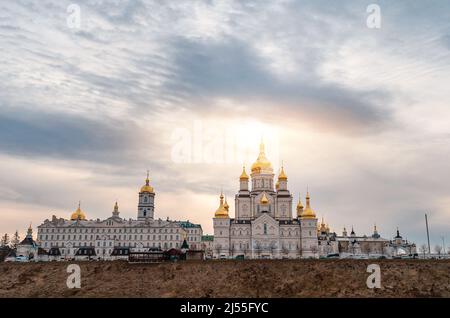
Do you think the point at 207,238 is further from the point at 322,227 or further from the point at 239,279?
the point at 239,279

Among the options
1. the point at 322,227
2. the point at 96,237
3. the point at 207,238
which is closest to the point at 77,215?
the point at 96,237

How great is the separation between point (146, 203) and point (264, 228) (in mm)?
44151

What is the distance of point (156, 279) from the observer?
189 ft

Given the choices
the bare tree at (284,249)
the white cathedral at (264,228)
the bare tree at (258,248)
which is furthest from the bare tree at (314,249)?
the bare tree at (258,248)

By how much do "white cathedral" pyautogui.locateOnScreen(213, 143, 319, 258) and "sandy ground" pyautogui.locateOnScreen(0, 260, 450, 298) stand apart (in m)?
32.5

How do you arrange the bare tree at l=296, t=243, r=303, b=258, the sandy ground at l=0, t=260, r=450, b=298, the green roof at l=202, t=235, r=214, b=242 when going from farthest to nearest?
the green roof at l=202, t=235, r=214, b=242, the bare tree at l=296, t=243, r=303, b=258, the sandy ground at l=0, t=260, r=450, b=298

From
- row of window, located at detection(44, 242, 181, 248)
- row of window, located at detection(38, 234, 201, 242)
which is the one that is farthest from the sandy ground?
row of window, located at detection(38, 234, 201, 242)

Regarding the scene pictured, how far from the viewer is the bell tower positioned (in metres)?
128

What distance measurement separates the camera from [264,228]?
94.9 meters

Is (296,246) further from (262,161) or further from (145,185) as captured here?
(145,185)

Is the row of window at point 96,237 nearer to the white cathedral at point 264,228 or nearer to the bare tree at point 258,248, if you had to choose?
the white cathedral at point 264,228

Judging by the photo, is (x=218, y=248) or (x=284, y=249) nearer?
(x=218, y=248)

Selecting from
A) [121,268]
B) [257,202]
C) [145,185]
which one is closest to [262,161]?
[257,202]

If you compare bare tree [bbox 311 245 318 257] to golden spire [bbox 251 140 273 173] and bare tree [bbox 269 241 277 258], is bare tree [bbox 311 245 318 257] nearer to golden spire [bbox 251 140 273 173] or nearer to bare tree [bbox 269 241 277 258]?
bare tree [bbox 269 241 277 258]
